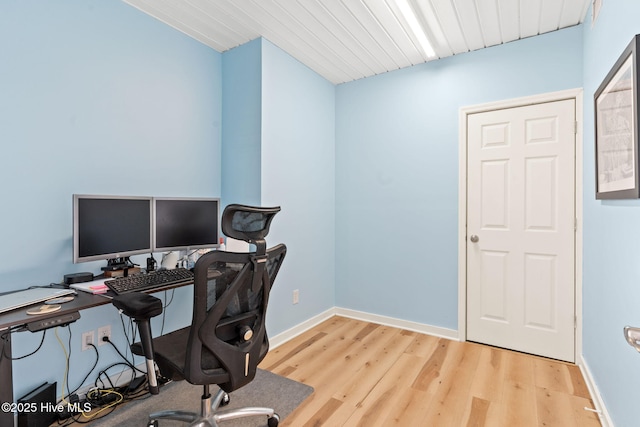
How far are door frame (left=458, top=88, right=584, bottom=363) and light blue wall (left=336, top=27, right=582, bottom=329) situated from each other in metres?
0.05

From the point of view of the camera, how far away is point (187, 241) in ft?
7.59

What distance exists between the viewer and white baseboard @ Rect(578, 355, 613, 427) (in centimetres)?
177

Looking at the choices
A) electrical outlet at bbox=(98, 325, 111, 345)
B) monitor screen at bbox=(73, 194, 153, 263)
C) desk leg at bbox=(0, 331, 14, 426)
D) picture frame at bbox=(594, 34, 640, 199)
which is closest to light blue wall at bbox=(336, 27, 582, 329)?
picture frame at bbox=(594, 34, 640, 199)

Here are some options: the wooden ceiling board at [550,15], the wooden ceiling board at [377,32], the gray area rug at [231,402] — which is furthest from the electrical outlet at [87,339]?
the wooden ceiling board at [550,15]

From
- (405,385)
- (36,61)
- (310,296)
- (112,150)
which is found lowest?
(405,385)

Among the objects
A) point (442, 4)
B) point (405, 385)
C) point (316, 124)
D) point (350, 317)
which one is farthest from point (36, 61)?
point (350, 317)

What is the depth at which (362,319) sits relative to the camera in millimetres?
3523

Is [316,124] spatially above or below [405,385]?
above

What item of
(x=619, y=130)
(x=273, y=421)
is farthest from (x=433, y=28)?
(x=273, y=421)

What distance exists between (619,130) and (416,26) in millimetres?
1601

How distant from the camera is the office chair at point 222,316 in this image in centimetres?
139

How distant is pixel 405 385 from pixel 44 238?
2518 millimetres

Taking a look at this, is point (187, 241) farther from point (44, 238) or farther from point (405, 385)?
point (405, 385)

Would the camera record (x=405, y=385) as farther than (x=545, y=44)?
No
